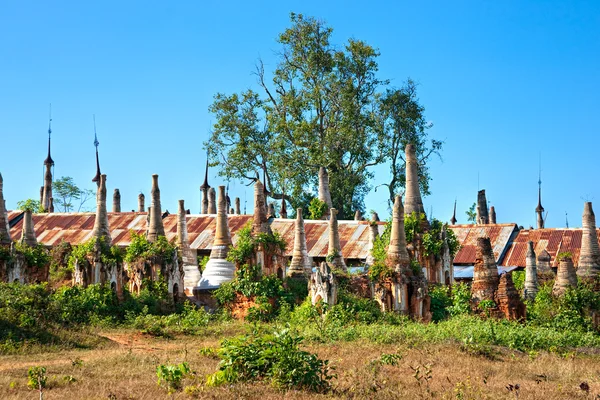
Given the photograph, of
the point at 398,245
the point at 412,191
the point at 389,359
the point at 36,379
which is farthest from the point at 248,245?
the point at 36,379

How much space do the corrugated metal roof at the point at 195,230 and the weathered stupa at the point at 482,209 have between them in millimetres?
11313

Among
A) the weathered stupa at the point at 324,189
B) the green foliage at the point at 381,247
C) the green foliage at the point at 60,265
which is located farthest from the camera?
the weathered stupa at the point at 324,189

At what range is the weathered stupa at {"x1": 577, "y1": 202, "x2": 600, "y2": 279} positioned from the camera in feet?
94.6

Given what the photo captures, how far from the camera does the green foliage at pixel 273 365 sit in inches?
635

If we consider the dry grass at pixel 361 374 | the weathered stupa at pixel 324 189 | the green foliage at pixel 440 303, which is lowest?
the dry grass at pixel 361 374

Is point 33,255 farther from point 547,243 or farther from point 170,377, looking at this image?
point 547,243

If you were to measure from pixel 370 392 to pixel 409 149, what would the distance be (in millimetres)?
16537

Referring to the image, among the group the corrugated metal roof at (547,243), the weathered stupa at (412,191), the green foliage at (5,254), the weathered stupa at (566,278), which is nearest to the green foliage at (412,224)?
the weathered stupa at (412,191)

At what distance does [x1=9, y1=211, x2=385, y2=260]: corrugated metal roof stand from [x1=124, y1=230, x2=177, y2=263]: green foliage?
668 centimetres

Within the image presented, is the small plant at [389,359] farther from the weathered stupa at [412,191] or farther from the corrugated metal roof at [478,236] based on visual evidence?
the corrugated metal roof at [478,236]

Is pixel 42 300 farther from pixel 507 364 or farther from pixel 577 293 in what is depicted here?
pixel 577 293

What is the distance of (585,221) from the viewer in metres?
29.1

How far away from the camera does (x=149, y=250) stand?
102 feet

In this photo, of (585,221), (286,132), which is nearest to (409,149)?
(585,221)
